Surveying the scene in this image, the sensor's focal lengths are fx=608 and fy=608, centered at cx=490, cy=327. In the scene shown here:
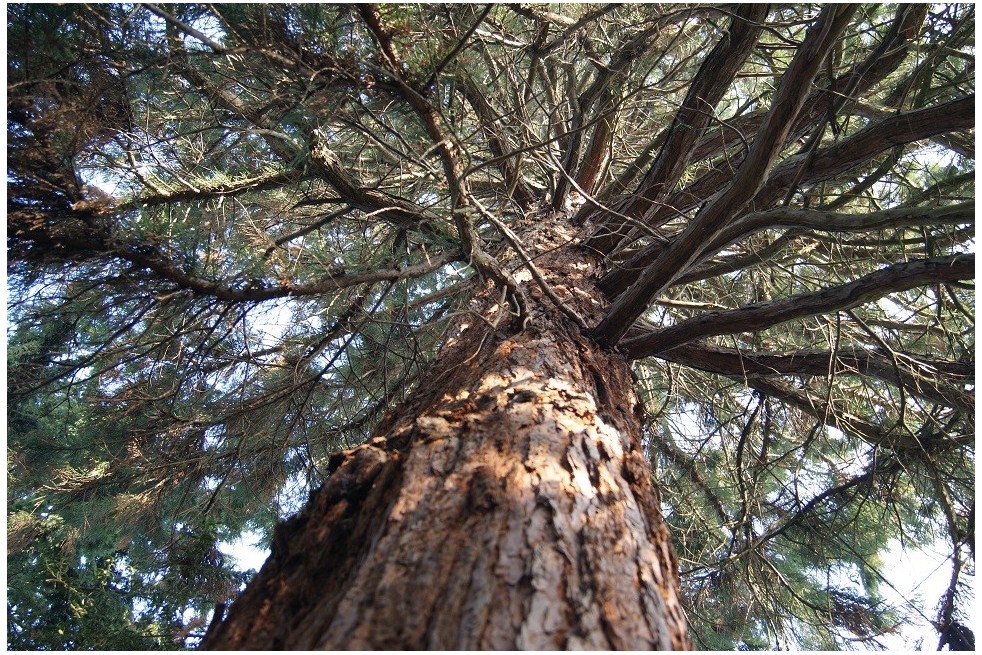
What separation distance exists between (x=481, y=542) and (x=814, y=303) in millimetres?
1547

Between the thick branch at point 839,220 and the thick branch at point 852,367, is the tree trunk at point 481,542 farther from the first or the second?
the thick branch at point 852,367

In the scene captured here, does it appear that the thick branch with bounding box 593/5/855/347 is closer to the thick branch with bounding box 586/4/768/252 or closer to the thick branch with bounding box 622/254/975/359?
the thick branch with bounding box 622/254/975/359

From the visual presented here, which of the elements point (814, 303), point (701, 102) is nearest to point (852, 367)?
point (814, 303)

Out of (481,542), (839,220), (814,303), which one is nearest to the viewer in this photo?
(481,542)

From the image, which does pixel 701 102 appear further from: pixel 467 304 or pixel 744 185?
pixel 467 304

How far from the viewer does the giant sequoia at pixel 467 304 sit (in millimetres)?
1188

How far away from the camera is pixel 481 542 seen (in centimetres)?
110

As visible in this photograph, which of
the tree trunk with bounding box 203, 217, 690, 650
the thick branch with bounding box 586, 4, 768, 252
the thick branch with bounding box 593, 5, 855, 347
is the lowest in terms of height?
the tree trunk with bounding box 203, 217, 690, 650

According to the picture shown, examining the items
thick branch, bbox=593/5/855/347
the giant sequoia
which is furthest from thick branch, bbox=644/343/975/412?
thick branch, bbox=593/5/855/347

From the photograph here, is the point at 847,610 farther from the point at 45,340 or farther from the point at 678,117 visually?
the point at 45,340

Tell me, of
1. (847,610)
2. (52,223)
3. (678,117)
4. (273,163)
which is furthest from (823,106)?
(52,223)

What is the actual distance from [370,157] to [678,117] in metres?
1.79

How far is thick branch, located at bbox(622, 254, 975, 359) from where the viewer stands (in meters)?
1.78

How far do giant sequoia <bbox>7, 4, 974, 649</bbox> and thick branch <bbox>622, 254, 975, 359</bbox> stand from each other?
1 cm
